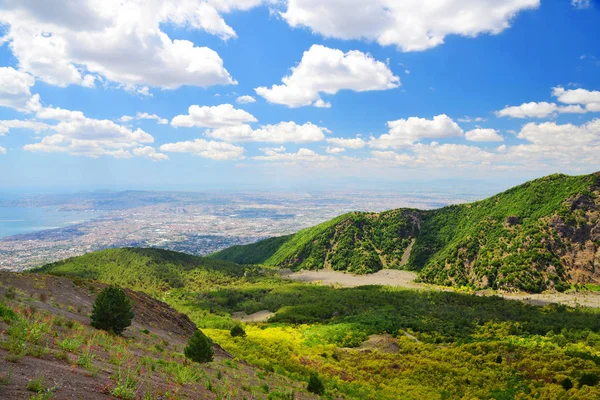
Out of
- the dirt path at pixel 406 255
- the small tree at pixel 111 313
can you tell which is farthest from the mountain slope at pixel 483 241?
the small tree at pixel 111 313

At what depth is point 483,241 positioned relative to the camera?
4134 inches

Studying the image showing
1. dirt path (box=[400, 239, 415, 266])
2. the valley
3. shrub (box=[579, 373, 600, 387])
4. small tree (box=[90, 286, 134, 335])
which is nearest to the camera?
the valley

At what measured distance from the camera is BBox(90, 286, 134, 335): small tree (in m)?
20.6

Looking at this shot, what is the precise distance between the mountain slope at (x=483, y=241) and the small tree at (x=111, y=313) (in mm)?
92179

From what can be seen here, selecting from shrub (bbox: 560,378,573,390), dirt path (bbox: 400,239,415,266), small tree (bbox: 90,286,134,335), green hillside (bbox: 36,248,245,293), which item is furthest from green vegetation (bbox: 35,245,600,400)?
dirt path (bbox: 400,239,415,266)

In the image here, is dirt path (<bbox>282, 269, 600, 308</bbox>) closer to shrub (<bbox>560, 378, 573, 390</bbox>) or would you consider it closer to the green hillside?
the green hillside

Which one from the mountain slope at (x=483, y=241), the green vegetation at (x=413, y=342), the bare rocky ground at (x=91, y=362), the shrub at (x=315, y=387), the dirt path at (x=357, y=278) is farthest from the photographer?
the dirt path at (x=357, y=278)

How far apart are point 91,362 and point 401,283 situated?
334 ft

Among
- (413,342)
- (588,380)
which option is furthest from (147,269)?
(588,380)

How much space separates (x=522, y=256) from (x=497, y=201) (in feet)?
141

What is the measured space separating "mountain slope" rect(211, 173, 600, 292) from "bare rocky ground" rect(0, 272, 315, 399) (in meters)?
88.9

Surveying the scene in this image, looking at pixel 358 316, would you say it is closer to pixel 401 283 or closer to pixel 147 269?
pixel 401 283

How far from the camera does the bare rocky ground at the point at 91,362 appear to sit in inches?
354

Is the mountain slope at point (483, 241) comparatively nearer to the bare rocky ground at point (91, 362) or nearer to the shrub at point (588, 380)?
the shrub at point (588, 380)
